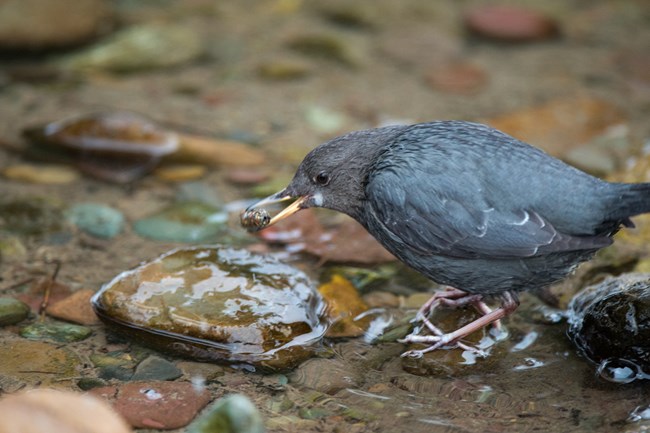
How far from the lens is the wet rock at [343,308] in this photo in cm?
466

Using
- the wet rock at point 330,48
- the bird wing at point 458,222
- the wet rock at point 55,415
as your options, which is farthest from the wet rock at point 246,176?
the wet rock at point 55,415

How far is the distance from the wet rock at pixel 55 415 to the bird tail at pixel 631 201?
2.41 m

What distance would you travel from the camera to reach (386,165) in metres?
4.55

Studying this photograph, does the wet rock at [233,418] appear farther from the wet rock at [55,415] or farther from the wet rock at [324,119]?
the wet rock at [324,119]

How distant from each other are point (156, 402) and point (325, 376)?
32.6 inches

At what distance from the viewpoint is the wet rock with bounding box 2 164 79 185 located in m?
6.03

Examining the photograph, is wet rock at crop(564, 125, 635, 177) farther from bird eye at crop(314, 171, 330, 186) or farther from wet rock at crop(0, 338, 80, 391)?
wet rock at crop(0, 338, 80, 391)

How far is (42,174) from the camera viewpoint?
609cm

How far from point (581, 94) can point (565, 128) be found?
0.71m

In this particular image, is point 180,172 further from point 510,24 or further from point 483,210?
point 510,24

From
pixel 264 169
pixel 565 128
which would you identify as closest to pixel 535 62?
pixel 565 128

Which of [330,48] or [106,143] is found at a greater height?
[330,48]

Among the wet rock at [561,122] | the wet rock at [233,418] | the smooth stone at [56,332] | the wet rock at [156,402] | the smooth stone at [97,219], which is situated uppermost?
the wet rock at [561,122]

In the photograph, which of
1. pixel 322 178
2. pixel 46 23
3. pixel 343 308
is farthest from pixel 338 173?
pixel 46 23
